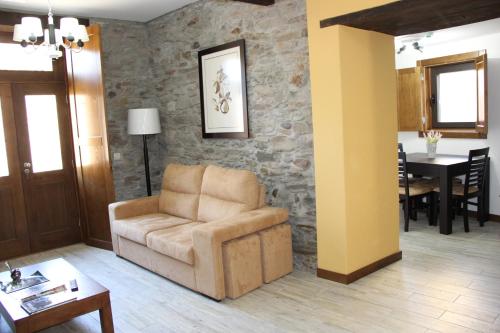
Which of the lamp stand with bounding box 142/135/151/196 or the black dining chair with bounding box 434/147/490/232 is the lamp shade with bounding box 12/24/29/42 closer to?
the lamp stand with bounding box 142/135/151/196

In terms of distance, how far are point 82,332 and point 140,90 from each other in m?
3.39

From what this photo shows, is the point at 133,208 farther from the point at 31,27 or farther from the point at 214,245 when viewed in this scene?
the point at 31,27

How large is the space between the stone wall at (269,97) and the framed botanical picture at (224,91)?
0.09m

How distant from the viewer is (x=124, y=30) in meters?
5.56

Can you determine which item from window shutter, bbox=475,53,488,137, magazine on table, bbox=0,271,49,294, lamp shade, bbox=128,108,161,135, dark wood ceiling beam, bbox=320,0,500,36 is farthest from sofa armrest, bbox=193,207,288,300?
window shutter, bbox=475,53,488,137

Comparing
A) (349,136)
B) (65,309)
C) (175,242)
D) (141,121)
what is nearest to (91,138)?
(141,121)

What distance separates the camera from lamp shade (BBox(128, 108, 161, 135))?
519cm

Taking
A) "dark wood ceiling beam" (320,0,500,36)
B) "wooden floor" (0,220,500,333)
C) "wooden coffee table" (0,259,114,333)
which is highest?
"dark wood ceiling beam" (320,0,500,36)

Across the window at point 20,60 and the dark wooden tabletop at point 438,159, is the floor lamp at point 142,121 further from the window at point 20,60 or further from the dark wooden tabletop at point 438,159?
the dark wooden tabletop at point 438,159

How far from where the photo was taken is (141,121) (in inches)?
205

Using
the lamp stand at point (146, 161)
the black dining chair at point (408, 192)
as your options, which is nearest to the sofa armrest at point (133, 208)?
the lamp stand at point (146, 161)

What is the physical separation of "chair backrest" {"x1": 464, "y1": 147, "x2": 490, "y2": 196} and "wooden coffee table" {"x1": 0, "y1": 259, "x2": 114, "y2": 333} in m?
4.25

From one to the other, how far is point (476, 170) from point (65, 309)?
473 cm

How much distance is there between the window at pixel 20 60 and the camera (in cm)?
502
